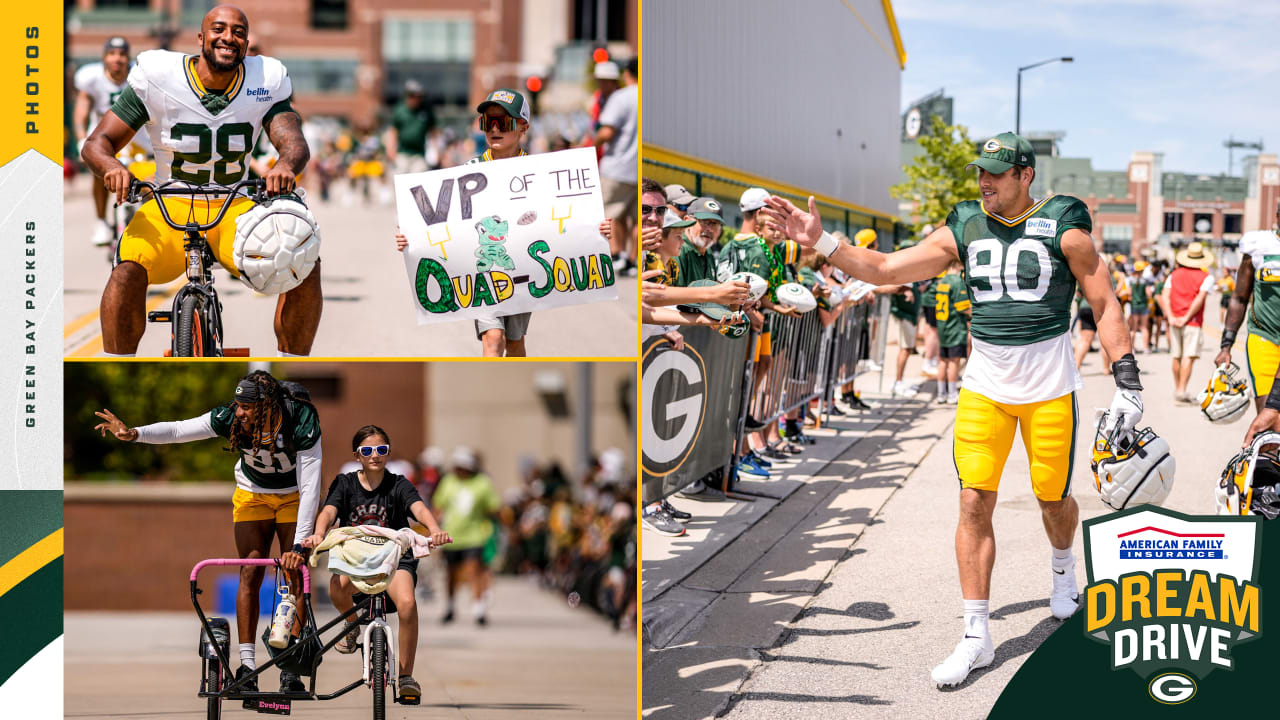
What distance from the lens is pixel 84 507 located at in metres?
17.4

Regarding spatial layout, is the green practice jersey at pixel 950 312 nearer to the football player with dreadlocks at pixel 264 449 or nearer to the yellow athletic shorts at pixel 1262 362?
the yellow athletic shorts at pixel 1262 362

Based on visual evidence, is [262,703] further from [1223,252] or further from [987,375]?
[1223,252]

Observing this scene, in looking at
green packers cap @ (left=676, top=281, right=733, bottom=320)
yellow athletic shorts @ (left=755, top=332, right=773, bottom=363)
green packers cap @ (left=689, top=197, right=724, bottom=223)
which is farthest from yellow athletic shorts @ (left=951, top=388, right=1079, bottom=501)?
yellow athletic shorts @ (left=755, top=332, right=773, bottom=363)

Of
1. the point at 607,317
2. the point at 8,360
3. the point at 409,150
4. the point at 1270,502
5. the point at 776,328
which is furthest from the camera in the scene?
the point at 409,150

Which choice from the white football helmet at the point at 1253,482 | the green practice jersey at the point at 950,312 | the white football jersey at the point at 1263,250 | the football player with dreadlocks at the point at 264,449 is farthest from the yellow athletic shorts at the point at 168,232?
the green practice jersey at the point at 950,312

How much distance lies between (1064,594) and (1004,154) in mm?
1933

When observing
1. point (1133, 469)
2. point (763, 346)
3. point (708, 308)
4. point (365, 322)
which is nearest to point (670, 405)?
point (708, 308)

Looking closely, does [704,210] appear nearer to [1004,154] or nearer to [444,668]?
[1004,154]

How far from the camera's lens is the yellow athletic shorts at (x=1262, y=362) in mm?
7613

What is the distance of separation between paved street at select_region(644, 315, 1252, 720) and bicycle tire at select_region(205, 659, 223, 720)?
5.09ft

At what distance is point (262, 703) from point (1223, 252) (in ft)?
19.7

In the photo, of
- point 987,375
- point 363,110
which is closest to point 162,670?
point 987,375

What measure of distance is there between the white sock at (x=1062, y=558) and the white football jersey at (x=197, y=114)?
365cm

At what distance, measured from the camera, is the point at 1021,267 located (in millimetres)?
5141
